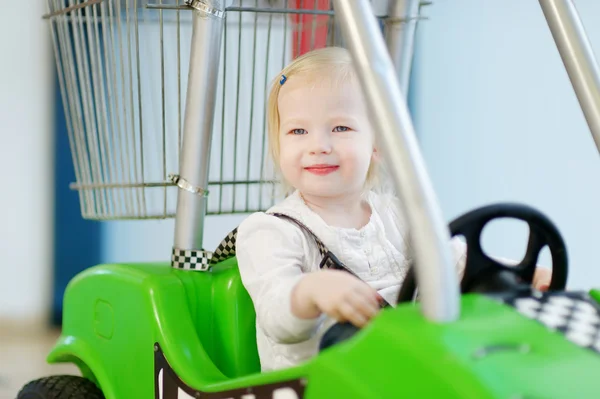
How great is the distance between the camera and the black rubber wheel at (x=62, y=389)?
121cm

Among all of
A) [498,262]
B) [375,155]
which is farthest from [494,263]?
[375,155]

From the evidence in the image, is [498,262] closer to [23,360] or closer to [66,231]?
[23,360]

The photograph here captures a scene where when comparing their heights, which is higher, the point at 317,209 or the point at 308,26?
the point at 308,26

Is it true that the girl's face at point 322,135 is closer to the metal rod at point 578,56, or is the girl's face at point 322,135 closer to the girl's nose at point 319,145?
the girl's nose at point 319,145

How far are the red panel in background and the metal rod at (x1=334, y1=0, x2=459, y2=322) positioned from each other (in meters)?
0.55

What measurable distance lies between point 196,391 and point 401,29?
64 cm

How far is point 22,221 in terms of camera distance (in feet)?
7.54

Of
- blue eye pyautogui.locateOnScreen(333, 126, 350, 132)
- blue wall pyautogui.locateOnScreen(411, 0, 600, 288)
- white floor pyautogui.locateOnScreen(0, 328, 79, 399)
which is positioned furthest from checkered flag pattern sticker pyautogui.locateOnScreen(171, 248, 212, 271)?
blue wall pyautogui.locateOnScreen(411, 0, 600, 288)

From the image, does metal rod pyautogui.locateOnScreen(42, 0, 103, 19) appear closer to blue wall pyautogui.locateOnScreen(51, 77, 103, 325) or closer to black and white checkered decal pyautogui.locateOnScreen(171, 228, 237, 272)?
black and white checkered decal pyautogui.locateOnScreen(171, 228, 237, 272)

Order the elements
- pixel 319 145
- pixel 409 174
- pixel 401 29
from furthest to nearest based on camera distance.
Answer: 1. pixel 401 29
2. pixel 319 145
3. pixel 409 174

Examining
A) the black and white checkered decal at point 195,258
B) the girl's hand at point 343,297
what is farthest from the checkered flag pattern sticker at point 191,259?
the girl's hand at point 343,297

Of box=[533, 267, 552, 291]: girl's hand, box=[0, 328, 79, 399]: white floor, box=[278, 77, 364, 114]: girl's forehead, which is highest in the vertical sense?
box=[278, 77, 364, 114]: girl's forehead

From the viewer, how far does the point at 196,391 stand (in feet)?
3.34

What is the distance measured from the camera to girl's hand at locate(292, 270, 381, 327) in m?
0.82
